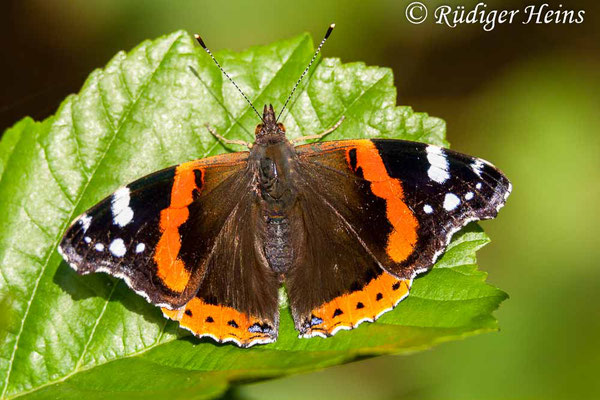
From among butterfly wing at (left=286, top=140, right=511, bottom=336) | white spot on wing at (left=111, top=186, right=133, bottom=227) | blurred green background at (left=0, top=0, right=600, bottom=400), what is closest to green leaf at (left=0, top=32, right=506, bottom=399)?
butterfly wing at (left=286, top=140, right=511, bottom=336)

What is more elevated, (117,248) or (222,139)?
(222,139)

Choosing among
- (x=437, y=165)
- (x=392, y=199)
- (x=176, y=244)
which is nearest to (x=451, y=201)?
(x=437, y=165)

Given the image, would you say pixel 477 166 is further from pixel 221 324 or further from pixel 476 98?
pixel 476 98

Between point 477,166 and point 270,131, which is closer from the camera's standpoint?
point 477,166

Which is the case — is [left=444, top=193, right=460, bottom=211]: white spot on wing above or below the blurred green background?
below

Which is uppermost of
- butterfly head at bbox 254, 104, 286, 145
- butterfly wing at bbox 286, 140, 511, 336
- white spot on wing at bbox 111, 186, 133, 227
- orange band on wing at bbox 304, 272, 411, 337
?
butterfly head at bbox 254, 104, 286, 145

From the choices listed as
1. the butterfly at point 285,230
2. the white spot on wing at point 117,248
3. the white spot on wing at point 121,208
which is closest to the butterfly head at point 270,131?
the butterfly at point 285,230

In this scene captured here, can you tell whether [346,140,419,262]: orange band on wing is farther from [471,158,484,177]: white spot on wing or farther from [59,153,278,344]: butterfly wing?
[59,153,278,344]: butterfly wing
